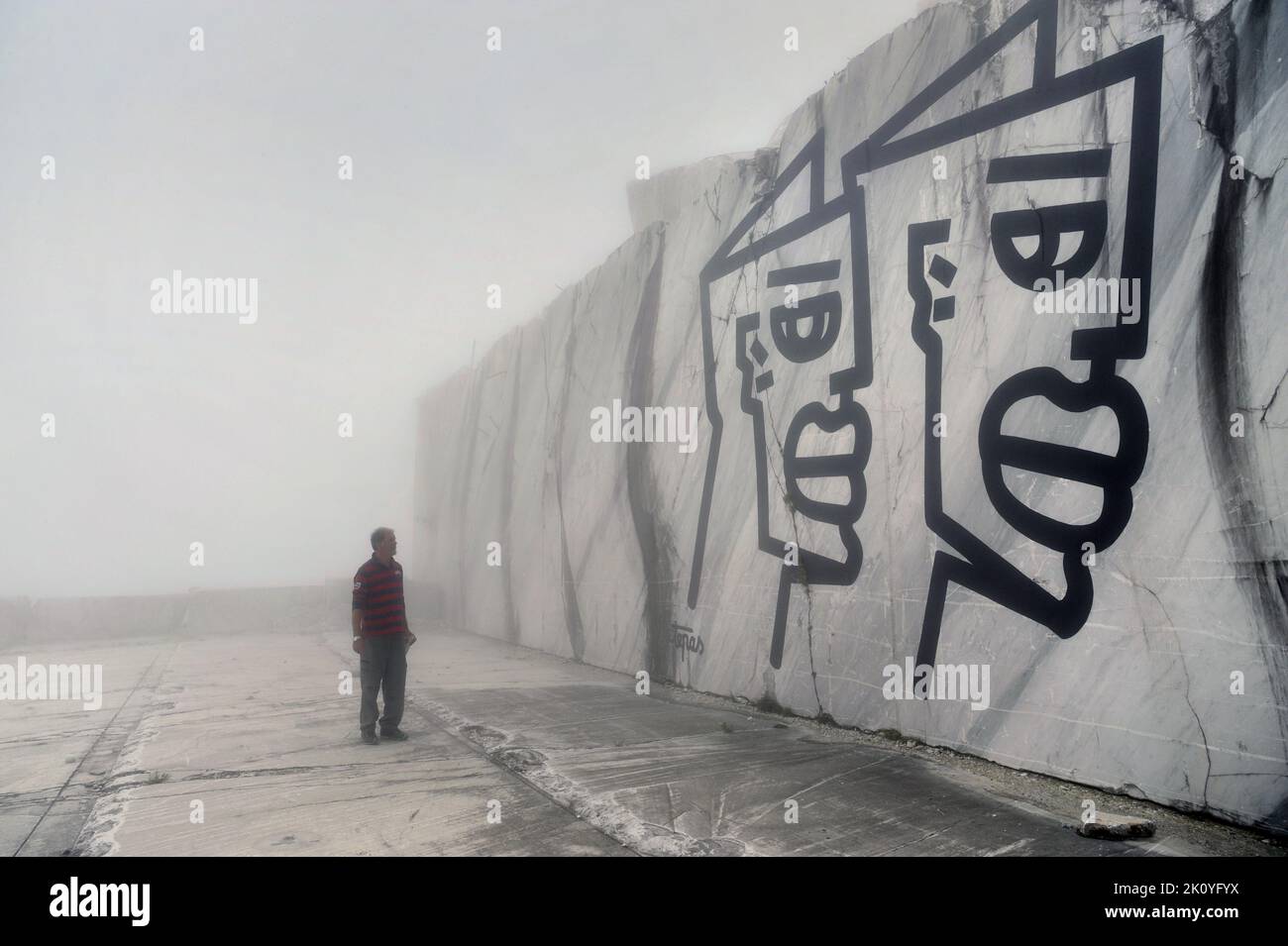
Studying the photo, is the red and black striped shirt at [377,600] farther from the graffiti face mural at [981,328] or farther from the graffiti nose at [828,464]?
the graffiti nose at [828,464]

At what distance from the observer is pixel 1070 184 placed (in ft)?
14.1

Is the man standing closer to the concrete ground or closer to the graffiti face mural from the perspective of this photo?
the concrete ground

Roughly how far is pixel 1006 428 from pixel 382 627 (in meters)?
4.11

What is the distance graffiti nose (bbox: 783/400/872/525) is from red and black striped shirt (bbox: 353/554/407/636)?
285cm

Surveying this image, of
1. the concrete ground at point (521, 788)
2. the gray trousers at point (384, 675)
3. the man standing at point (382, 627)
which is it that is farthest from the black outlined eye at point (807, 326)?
the gray trousers at point (384, 675)

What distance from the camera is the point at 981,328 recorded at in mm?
4766

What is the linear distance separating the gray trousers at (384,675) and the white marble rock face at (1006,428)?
2514mm

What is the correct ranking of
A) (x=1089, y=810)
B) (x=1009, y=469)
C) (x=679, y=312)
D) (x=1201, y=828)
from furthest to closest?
(x=679, y=312) < (x=1009, y=469) < (x=1089, y=810) < (x=1201, y=828)

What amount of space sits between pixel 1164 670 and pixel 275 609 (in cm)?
1538

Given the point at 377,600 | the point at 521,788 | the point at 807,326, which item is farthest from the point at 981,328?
the point at 377,600

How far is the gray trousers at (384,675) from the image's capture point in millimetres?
5804

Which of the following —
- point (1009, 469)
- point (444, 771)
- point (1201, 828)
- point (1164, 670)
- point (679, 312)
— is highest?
point (679, 312)
